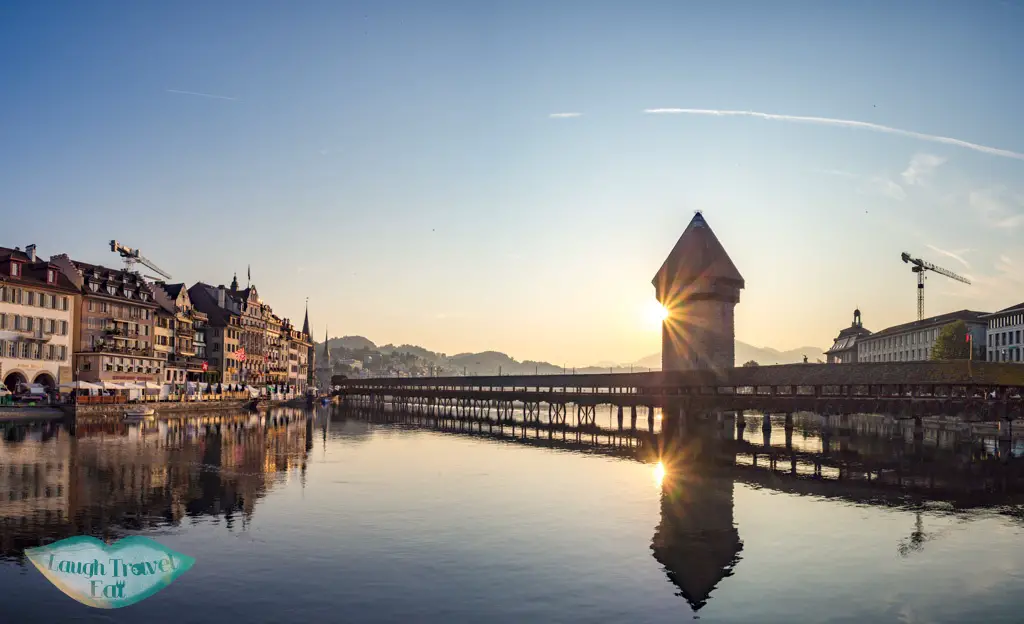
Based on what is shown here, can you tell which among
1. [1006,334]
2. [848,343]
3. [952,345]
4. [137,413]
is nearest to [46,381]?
[137,413]

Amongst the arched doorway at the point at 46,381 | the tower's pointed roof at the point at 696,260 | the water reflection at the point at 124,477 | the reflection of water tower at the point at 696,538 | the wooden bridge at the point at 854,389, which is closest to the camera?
the reflection of water tower at the point at 696,538

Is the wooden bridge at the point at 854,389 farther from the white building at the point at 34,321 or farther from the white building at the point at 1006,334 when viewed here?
the white building at the point at 34,321

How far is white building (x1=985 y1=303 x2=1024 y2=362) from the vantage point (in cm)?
10225

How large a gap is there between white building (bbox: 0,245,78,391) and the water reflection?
44.6 feet

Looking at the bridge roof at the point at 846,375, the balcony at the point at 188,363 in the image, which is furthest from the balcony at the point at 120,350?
the bridge roof at the point at 846,375

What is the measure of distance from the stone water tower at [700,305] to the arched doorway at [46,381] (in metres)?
63.0

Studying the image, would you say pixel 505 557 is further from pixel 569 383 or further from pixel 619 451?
pixel 569 383

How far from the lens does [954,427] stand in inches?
2943

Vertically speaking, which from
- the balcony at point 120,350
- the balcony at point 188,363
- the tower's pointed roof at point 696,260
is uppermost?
the tower's pointed roof at point 696,260

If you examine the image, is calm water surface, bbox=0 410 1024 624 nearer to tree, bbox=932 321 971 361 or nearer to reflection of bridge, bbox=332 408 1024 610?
reflection of bridge, bbox=332 408 1024 610

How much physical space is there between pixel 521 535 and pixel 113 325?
75328mm

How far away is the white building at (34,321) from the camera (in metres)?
68.7

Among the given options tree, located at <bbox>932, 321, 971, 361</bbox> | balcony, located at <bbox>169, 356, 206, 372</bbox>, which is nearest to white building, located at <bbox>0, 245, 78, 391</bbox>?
balcony, located at <bbox>169, 356, 206, 372</bbox>

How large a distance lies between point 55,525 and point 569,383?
79933 millimetres
